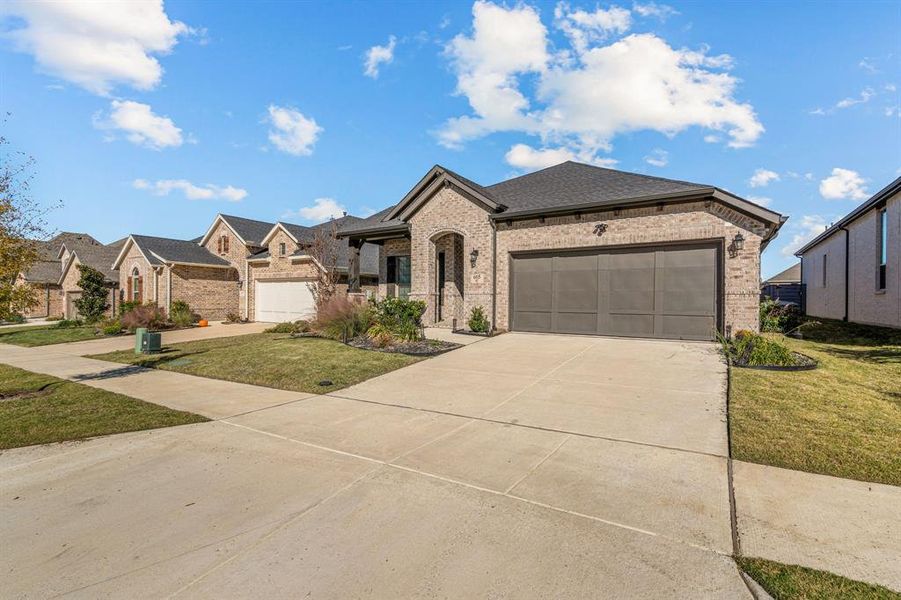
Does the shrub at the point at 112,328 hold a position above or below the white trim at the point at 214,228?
below

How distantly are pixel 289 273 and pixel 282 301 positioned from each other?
5.64 ft

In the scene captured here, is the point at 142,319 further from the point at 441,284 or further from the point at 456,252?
the point at 456,252

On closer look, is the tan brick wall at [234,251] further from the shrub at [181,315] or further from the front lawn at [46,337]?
the front lawn at [46,337]

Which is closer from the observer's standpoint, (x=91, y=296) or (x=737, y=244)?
(x=737, y=244)

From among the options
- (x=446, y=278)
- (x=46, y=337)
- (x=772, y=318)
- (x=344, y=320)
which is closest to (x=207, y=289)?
(x=46, y=337)

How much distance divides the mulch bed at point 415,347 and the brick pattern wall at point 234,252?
16.0 m

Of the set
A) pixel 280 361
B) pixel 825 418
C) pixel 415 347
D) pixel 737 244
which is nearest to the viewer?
pixel 825 418

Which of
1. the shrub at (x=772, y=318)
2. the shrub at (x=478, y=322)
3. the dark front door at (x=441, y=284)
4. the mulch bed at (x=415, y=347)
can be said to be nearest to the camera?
the mulch bed at (x=415, y=347)

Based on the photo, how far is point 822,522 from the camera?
10.4ft

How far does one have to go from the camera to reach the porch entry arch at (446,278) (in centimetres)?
1642

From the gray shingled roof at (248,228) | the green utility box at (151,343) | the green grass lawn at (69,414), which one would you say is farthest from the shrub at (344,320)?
the gray shingled roof at (248,228)

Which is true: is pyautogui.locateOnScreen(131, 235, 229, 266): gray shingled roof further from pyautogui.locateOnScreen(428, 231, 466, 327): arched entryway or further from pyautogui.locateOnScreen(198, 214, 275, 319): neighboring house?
pyautogui.locateOnScreen(428, 231, 466, 327): arched entryway

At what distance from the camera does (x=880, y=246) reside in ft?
53.7

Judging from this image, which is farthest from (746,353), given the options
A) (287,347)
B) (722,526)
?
(287,347)
